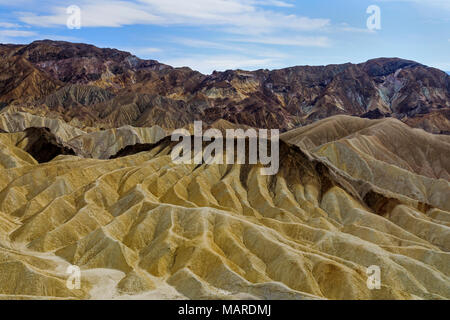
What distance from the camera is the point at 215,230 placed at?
7350 centimetres

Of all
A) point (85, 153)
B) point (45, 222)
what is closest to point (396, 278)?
point (45, 222)

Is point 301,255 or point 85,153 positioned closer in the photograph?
point 301,255

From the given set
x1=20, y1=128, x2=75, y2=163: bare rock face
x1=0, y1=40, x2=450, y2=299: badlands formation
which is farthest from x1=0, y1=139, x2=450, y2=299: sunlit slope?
x1=20, y1=128, x2=75, y2=163: bare rock face

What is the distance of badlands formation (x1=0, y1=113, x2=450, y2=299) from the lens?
59094 mm

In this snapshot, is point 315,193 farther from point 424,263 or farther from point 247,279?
point 247,279

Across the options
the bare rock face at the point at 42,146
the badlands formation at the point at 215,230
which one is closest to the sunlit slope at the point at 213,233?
the badlands formation at the point at 215,230

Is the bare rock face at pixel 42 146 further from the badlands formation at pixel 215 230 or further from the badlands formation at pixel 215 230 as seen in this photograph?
the badlands formation at pixel 215 230

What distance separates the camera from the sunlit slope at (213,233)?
59.2 metres

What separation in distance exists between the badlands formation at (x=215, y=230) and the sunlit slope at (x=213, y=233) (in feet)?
0.78

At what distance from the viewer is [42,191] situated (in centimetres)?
9356

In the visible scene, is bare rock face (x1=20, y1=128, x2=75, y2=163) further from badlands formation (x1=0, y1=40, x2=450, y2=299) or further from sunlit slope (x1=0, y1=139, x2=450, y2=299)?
sunlit slope (x1=0, y1=139, x2=450, y2=299)
